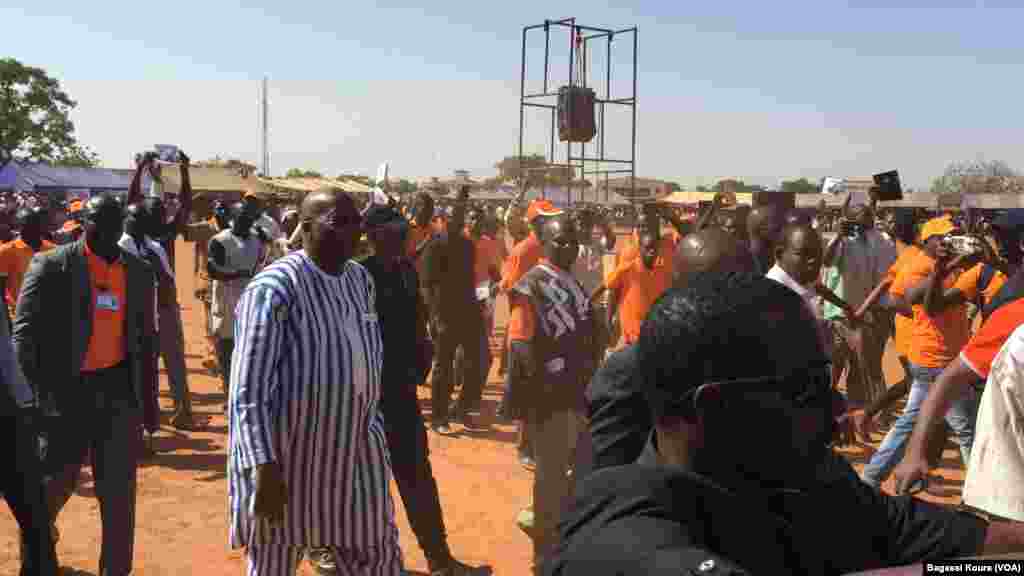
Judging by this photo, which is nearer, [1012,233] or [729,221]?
[1012,233]

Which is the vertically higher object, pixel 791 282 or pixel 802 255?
pixel 802 255

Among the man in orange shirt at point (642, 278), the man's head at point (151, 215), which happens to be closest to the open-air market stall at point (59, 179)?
the man's head at point (151, 215)

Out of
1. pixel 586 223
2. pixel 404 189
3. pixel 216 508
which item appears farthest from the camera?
pixel 404 189

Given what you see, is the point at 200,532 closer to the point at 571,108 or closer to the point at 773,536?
the point at 773,536

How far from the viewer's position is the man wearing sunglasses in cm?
132

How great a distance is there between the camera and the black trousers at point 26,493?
13.2ft

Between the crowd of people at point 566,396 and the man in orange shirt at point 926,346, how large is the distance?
17 millimetres

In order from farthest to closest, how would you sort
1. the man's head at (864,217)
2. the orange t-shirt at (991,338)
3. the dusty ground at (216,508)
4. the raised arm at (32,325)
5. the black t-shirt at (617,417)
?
the man's head at (864,217)
the dusty ground at (216,508)
the raised arm at (32,325)
the orange t-shirt at (991,338)
the black t-shirt at (617,417)

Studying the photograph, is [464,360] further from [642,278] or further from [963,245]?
[963,245]

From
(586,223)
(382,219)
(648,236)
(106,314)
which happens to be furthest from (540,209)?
(106,314)

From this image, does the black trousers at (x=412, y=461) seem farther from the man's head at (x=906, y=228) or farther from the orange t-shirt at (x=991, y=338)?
the man's head at (x=906, y=228)

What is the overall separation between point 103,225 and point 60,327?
55 cm

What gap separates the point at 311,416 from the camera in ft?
10.5

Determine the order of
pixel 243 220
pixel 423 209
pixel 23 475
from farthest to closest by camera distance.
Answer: pixel 423 209, pixel 243 220, pixel 23 475
